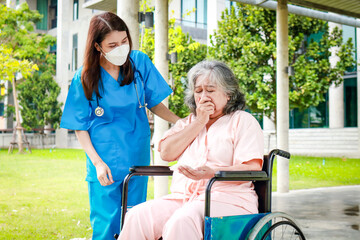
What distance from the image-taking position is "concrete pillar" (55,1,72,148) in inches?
894

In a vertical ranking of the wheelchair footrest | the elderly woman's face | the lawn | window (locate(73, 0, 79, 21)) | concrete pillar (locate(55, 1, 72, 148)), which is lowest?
the lawn

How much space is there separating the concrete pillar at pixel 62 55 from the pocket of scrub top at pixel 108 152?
825 inches

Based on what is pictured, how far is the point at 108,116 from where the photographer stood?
226cm

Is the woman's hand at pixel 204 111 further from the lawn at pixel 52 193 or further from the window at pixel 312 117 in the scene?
the window at pixel 312 117

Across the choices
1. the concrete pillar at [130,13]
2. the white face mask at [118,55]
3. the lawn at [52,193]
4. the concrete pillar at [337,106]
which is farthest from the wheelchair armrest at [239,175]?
the concrete pillar at [337,106]

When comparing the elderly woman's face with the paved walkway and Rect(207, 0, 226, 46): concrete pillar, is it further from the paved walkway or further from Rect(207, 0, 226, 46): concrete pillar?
Rect(207, 0, 226, 46): concrete pillar

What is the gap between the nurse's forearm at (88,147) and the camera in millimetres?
2188

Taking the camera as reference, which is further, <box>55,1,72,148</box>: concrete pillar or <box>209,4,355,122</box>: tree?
<box>55,1,72,148</box>: concrete pillar

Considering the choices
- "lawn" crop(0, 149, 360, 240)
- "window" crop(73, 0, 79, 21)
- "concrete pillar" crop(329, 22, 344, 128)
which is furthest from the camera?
"window" crop(73, 0, 79, 21)

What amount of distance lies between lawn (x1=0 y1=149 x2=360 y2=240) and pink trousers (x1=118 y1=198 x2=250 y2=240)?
2.16m

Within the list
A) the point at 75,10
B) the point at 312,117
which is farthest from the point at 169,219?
the point at 75,10

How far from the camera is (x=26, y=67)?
10992 millimetres

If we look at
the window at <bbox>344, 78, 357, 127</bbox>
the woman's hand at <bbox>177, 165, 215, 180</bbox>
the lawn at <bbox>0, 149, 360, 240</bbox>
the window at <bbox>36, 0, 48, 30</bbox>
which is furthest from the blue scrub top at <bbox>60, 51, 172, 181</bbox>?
the window at <bbox>36, 0, 48, 30</bbox>

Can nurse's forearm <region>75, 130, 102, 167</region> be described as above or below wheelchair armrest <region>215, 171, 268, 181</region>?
above
